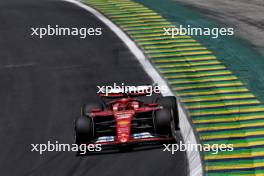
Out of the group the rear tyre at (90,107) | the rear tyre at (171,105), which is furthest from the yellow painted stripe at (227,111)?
the rear tyre at (90,107)

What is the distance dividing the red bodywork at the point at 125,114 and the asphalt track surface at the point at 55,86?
41 cm

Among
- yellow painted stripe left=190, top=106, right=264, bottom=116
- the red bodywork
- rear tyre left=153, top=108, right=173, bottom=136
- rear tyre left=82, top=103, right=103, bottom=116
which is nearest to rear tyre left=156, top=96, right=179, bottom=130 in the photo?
the red bodywork

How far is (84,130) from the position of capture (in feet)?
39.8

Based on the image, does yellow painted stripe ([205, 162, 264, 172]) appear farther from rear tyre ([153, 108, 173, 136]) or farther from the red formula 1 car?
rear tyre ([153, 108, 173, 136])

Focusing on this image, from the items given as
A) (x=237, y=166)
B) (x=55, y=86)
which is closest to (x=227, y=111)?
(x=237, y=166)

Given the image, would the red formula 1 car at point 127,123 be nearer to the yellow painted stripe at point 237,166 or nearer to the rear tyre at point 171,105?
the rear tyre at point 171,105

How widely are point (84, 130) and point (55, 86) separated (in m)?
4.54

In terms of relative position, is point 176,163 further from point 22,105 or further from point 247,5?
point 247,5

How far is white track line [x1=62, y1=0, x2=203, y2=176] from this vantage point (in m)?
11.6

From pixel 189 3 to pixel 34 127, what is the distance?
42.7 feet

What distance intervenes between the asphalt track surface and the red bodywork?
1.35 ft

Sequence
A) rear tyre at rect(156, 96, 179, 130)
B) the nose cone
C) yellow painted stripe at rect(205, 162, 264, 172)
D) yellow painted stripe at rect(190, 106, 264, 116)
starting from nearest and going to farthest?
yellow painted stripe at rect(205, 162, 264, 172)
the nose cone
rear tyre at rect(156, 96, 179, 130)
yellow painted stripe at rect(190, 106, 264, 116)

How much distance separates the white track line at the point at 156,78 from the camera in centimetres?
1159

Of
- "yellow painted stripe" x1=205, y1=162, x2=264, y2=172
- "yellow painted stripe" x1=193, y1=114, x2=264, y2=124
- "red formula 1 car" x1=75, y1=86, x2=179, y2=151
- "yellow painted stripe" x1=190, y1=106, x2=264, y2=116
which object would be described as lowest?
"yellow painted stripe" x1=205, y1=162, x2=264, y2=172
